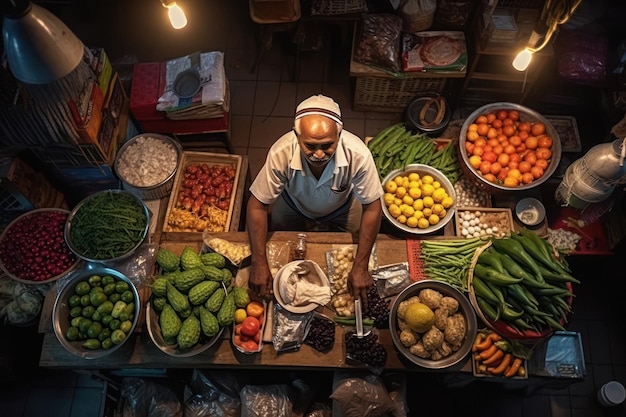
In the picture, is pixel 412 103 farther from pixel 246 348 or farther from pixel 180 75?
pixel 246 348

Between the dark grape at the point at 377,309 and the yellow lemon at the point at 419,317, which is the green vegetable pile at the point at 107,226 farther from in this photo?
the yellow lemon at the point at 419,317

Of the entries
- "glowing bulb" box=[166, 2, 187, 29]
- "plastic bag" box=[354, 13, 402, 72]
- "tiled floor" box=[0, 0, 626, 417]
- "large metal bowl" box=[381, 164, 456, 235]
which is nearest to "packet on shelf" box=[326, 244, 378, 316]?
"large metal bowl" box=[381, 164, 456, 235]

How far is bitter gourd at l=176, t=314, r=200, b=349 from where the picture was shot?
9.80ft

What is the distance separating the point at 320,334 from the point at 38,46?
2.35 metres

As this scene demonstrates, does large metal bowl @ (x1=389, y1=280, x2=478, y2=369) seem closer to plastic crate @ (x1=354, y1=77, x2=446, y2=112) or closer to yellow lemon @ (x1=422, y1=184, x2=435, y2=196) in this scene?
yellow lemon @ (x1=422, y1=184, x2=435, y2=196)

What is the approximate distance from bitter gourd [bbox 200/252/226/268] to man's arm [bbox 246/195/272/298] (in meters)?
0.23

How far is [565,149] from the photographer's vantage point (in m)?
4.43

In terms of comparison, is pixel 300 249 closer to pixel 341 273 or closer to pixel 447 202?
pixel 341 273

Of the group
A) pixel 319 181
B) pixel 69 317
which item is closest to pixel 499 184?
pixel 319 181

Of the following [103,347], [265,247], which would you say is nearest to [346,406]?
[265,247]

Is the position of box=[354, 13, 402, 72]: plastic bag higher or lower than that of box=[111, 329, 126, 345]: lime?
higher

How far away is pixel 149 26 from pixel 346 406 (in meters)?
5.26

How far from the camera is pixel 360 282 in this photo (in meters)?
3.29

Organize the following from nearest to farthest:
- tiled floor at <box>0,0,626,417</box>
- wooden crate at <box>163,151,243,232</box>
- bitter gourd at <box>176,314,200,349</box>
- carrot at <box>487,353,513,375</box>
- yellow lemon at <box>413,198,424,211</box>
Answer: bitter gourd at <box>176,314,200,349</box>
carrot at <box>487,353,513,375</box>
yellow lemon at <box>413,198,424,211</box>
wooden crate at <box>163,151,243,232</box>
tiled floor at <box>0,0,626,417</box>
